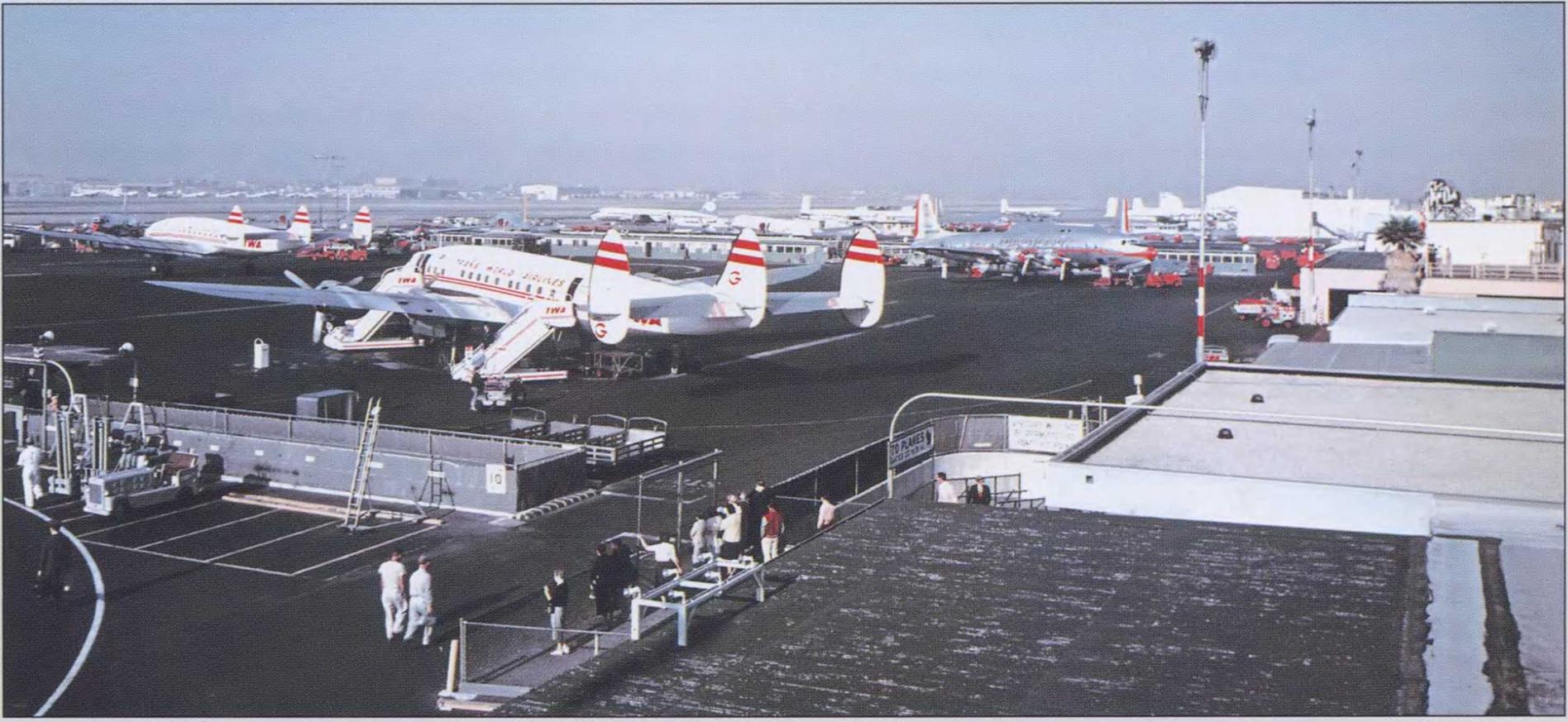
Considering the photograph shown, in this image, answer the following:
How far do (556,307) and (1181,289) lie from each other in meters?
57.6

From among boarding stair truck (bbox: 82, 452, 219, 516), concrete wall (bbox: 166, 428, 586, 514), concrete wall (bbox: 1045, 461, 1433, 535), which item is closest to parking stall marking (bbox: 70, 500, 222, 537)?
boarding stair truck (bbox: 82, 452, 219, 516)

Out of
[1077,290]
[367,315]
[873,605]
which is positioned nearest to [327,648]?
[873,605]

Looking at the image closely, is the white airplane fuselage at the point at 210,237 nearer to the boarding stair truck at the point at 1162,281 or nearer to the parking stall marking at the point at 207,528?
the boarding stair truck at the point at 1162,281

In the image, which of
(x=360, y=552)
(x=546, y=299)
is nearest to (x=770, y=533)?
(x=360, y=552)

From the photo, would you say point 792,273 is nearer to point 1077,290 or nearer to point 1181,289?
point 1077,290

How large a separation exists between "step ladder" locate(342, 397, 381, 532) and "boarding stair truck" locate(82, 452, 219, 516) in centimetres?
367

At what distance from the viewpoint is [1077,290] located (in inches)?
3597

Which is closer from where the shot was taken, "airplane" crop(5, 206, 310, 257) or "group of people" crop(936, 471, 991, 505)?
"group of people" crop(936, 471, 991, 505)

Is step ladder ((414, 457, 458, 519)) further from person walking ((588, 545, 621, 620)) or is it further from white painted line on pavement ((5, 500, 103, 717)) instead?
person walking ((588, 545, 621, 620))

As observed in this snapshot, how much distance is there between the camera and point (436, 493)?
2962 centimetres

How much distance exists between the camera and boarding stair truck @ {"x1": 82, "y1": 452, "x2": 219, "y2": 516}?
91.8 ft

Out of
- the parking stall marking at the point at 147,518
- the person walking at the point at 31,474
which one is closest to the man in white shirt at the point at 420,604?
the parking stall marking at the point at 147,518

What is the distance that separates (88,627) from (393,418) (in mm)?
19473

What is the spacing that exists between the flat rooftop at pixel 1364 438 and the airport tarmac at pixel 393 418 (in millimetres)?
10415
